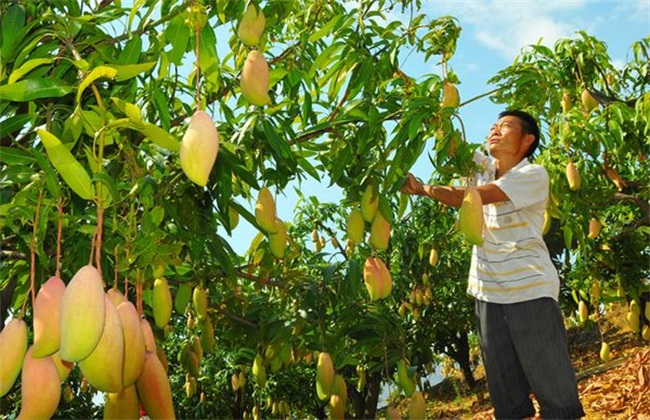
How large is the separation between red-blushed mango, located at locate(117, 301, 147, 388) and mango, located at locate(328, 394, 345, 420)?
6.37ft

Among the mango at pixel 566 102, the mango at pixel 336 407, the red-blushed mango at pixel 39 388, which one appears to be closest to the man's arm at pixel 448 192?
the mango at pixel 336 407

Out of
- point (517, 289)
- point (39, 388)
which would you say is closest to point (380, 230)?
point (517, 289)

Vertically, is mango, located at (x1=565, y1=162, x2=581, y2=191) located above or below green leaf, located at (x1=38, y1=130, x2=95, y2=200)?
above

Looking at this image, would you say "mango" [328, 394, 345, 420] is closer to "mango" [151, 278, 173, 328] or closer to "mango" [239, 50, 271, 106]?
"mango" [151, 278, 173, 328]

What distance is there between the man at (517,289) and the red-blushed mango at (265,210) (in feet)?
1.40

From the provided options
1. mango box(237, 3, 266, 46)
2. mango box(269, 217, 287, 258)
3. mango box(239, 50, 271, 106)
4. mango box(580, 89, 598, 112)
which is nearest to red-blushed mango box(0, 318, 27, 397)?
mango box(239, 50, 271, 106)

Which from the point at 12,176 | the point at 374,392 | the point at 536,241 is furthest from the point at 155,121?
the point at 374,392

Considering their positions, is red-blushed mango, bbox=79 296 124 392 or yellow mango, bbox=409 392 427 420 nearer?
red-blushed mango, bbox=79 296 124 392

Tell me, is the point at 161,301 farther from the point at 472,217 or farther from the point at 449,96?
the point at 449,96

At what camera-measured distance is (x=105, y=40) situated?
1829mm

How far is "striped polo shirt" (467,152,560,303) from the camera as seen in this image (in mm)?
2480

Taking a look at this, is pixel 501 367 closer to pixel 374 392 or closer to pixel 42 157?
pixel 42 157

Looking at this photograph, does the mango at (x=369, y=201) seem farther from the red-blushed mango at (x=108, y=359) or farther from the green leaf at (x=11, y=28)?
the red-blushed mango at (x=108, y=359)

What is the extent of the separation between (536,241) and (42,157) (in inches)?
69.1
